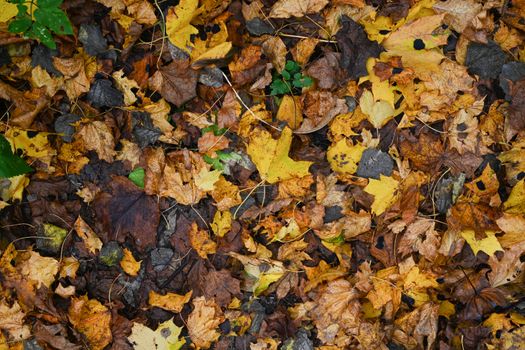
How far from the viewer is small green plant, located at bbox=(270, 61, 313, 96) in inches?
99.2

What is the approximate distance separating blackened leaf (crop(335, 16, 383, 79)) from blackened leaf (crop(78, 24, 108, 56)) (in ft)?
4.44

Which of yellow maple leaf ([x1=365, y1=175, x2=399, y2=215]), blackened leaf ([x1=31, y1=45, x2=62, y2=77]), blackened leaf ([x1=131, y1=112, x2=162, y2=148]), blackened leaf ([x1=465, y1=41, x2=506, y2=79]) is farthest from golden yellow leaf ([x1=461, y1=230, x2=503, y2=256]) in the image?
blackened leaf ([x1=31, y1=45, x2=62, y2=77])

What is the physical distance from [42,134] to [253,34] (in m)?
1.35

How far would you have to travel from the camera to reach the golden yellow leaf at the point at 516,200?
99.0 inches

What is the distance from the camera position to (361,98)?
2535mm

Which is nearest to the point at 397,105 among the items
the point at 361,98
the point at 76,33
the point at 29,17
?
the point at 361,98

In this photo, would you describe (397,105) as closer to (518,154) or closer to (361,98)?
(361,98)

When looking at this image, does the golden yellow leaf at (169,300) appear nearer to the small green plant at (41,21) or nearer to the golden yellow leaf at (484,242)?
the small green plant at (41,21)

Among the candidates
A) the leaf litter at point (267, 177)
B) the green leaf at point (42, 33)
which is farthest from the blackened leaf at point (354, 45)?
the green leaf at point (42, 33)

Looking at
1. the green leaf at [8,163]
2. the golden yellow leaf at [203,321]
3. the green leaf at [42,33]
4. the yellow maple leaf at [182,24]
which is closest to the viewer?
the green leaf at [8,163]

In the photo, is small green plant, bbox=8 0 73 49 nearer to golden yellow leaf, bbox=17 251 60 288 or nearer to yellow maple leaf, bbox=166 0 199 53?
yellow maple leaf, bbox=166 0 199 53

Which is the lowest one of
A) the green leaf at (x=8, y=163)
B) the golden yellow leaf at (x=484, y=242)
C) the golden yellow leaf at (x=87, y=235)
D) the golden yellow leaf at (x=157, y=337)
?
the golden yellow leaf at (x=157, y=337)

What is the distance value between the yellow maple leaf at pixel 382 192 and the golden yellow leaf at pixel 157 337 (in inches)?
55.1

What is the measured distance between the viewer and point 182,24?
2467 millimetres
